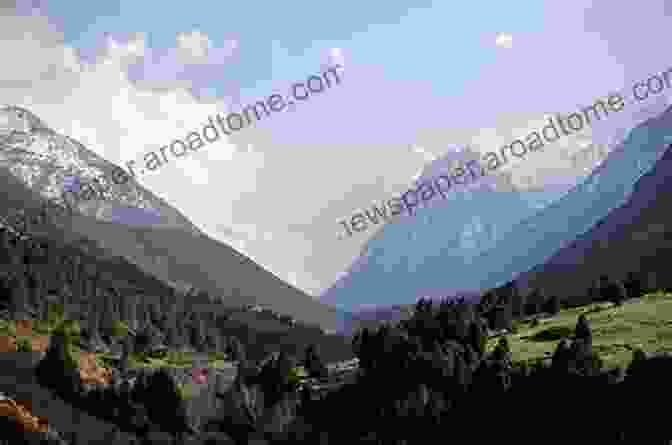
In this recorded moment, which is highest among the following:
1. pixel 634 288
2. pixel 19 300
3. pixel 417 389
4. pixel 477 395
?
pixel 19 300

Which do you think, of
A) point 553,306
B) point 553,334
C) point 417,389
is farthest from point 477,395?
point 553,306

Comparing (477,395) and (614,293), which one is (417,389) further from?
(614,293)

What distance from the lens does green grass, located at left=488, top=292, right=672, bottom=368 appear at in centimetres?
8256

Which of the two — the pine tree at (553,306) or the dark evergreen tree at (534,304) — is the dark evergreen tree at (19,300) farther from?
the pine tree at (553,306)

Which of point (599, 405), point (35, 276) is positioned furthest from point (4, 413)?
point (35, 276)

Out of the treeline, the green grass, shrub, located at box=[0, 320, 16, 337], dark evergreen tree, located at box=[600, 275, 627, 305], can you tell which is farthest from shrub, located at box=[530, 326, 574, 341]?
shrub, located at box=[0, 320, 16, 337]

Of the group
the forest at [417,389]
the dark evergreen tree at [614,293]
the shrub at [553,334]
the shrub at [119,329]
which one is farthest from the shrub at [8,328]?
the dark evergreen tree at [614,293]

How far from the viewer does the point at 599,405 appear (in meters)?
71.9

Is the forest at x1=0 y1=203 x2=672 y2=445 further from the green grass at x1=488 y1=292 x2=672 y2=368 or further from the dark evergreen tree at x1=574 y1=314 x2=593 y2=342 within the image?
the green grass at x1=488 y1=292 x2=672 y2=368

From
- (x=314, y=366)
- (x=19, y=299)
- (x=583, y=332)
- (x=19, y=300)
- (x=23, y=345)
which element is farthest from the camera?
(x=19, y=299)

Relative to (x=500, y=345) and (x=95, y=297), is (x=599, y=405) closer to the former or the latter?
(x=500, y=345)

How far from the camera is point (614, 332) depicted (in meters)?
91.2

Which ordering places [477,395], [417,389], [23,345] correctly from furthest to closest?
[23,345]
[417,389]
[477,395]

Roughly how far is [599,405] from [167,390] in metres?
59.6
